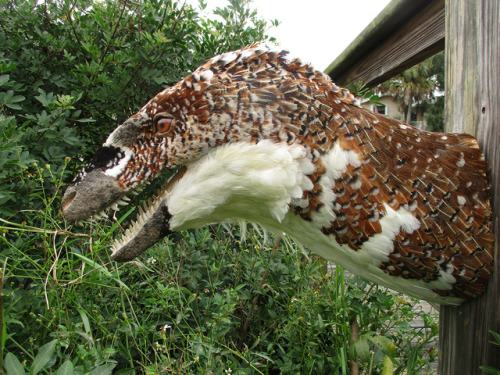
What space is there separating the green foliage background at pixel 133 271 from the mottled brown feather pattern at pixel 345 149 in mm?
495

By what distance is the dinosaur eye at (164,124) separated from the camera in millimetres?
1051

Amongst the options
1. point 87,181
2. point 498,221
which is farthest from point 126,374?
point 498,221

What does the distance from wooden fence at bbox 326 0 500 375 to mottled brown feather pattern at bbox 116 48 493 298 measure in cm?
11

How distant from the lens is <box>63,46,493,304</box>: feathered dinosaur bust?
1.00 metres

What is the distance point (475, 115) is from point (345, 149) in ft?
1.64

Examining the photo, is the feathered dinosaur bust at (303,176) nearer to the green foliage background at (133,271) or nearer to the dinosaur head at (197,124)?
the dinosaur head at (197,124)

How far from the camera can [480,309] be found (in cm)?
113

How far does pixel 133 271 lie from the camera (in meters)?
2.21

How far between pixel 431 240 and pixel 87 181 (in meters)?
0.96

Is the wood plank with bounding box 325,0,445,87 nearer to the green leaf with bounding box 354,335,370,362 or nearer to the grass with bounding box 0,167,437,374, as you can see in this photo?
the grass with bounding box 0,167,437,374

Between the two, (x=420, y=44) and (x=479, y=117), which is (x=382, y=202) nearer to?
(x=479, y=117)

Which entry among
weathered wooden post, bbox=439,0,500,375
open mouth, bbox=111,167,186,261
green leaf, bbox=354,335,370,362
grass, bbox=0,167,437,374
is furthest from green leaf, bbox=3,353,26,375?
weathered wooden post, bbox=439,0,500,375

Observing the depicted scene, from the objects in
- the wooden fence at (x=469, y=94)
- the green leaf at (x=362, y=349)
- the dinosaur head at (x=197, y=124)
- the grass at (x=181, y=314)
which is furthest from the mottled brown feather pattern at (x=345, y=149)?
the green leaf at (x=362, y=349)

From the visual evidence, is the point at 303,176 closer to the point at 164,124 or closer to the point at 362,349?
the point at 164,124
